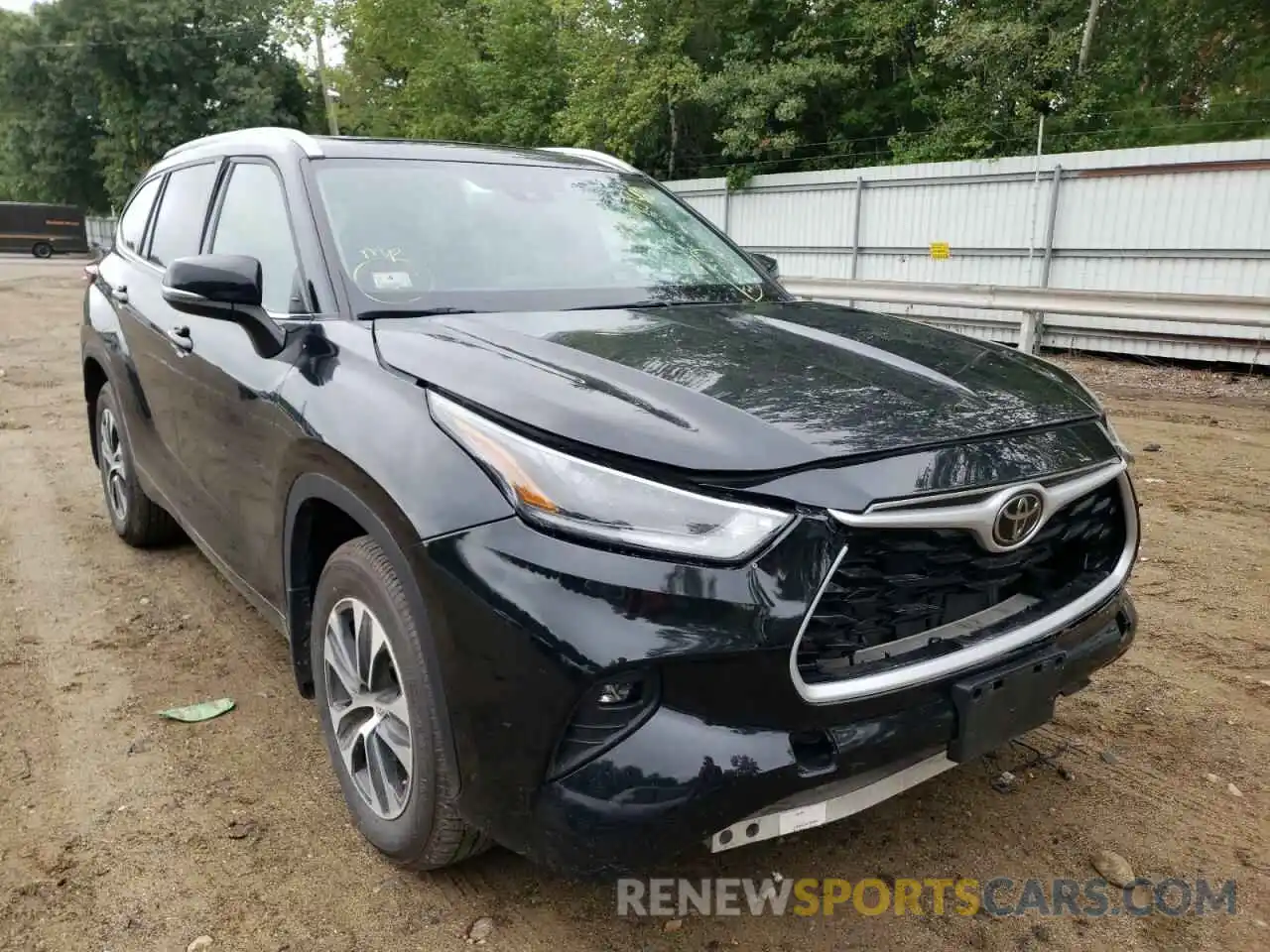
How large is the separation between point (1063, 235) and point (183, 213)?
1096cm

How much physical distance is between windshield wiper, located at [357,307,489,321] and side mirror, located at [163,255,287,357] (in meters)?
0.27

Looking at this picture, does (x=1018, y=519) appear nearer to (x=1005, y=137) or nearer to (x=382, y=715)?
(x=382, y=715)

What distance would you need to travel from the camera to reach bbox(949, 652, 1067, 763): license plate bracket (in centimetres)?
201

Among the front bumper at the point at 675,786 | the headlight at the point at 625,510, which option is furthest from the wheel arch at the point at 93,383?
the front bumper at the point at 675,786

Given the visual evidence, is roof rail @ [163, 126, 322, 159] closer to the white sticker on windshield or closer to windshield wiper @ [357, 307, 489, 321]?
the white sticker on windshield

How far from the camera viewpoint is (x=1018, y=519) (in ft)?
6.64

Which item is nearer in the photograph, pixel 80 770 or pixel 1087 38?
pixel 80 770

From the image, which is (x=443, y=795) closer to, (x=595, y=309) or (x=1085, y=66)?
(x=595, y=309)

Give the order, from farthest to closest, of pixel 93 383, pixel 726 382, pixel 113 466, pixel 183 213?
pixel 93 383
pixel 113 466
pixel 183 213
pixel 726 382

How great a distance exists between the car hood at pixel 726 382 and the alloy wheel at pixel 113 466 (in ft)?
8.95

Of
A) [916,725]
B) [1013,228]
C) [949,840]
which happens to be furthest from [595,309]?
[1013,228]

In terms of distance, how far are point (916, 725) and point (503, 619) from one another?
86 cm

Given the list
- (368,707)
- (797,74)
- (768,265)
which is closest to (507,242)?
(768,265)

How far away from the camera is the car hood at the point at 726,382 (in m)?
1.93
